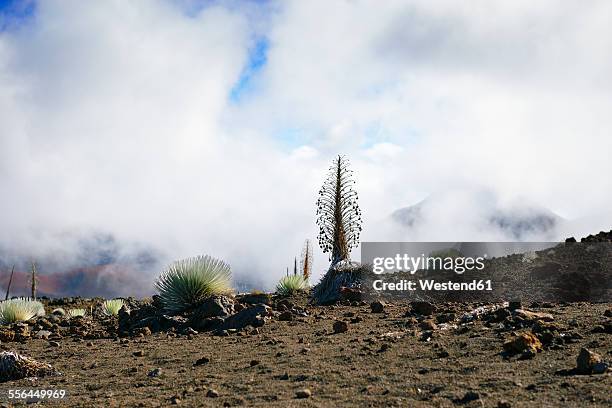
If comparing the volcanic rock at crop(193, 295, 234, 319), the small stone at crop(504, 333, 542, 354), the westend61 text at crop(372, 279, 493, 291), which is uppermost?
the westend61 text at crop(372, 279, 493, 291)

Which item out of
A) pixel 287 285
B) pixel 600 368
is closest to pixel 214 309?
pixel 287 285

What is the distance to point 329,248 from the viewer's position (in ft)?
40.8

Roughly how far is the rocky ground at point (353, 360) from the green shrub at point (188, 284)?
136 centimetres

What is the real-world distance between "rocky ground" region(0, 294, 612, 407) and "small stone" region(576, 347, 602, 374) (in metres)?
0.01

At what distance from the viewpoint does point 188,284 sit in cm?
1078

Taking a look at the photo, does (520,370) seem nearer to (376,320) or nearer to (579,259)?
(376,320)

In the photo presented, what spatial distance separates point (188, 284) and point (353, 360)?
560cm

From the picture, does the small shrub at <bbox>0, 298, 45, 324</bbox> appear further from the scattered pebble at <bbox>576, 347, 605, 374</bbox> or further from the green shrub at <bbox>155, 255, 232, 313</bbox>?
the scattered pebble at <bbox>576, 347, 605, 374</bbox>

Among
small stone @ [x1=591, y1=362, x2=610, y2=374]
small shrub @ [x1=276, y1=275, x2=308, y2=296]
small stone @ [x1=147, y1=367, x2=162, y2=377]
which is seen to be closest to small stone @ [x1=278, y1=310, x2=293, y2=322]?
small stone @ [x1=147, y1=367, x2=162, y2=377]

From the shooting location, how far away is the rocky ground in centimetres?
461

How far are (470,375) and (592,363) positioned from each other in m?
1.01

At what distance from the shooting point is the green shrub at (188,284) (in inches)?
424

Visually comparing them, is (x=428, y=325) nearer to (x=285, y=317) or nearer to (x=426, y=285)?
(x=285, y=317)

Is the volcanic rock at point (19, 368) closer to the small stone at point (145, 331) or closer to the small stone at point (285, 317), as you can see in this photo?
the small stone at point (145, 331)
